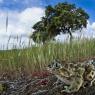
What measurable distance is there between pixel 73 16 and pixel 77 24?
45.0 inches

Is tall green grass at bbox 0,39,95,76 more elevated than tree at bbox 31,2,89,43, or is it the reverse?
tree at bbox 31,2,89,43

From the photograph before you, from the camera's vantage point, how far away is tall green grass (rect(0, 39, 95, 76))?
24.2 ft

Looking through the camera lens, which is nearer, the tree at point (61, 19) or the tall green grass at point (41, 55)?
the tall green grass at point (41, 55)

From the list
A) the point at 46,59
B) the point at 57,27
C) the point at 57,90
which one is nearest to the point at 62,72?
the point at 57,90

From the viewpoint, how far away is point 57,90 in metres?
4.49

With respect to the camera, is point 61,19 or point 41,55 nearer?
point 41,55

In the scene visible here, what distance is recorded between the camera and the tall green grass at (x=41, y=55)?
7370 mm

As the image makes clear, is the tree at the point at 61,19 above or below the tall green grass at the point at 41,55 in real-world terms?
above

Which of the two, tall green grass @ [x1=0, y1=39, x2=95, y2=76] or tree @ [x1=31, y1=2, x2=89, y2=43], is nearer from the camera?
tall green grass @ [x1=0, y1=39, x2=95, y2=76]

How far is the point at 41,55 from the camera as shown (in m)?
7.53

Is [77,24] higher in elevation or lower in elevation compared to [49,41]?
higher

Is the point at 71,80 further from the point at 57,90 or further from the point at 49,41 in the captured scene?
the point at 49,41

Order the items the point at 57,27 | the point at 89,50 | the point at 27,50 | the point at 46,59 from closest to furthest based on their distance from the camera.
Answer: the point at 46,59, the point at 27,50, the point at 89,50, the point at 57,27

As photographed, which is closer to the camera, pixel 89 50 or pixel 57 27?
pixel 89 50
